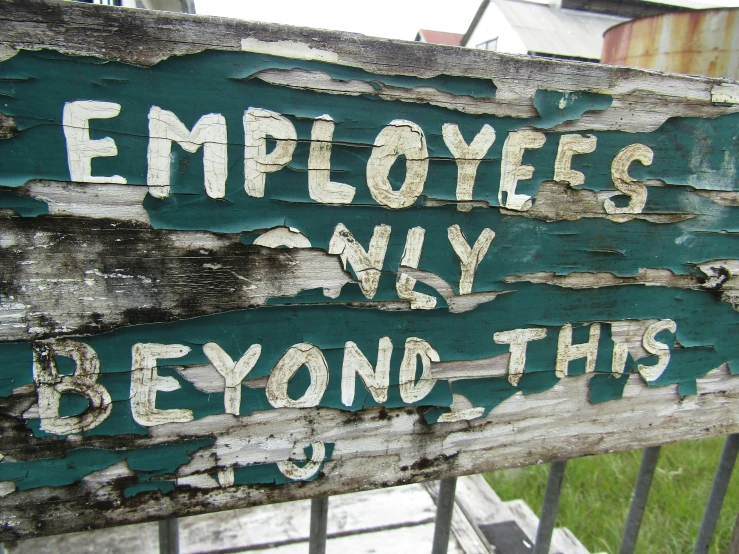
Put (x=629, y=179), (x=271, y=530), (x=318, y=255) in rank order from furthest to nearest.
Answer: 1. (x=271, y=530)
2. (x=629, y=179)
3. (x=318, y=255)

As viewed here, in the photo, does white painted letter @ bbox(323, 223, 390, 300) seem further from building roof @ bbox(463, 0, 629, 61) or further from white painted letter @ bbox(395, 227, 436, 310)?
building roof @ bbox(463, 0, 629, 61)

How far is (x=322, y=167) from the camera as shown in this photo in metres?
0.79

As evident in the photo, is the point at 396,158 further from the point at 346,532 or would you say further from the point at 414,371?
the point at 346,532

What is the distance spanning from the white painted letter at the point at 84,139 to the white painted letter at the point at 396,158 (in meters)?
0.37

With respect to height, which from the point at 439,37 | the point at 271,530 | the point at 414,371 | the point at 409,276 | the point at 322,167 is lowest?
the point at 271,530

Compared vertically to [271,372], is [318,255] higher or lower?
higher

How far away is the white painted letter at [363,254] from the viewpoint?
0.82 metres

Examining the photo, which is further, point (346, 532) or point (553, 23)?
point (553, 23)

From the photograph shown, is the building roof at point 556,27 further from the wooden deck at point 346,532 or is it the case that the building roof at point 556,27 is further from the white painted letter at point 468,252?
the white painted letter at point 468,252

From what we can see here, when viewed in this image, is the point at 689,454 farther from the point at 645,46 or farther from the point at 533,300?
the point at 533,300

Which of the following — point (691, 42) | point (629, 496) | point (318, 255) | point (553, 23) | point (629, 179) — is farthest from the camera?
point (553, 23)

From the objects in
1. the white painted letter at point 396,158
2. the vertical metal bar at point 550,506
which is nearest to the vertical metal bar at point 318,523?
the vertical metal bar at point 550,506

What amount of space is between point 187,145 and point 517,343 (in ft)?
2.17

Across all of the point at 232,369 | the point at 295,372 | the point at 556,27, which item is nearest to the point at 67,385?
the point at 232,369
